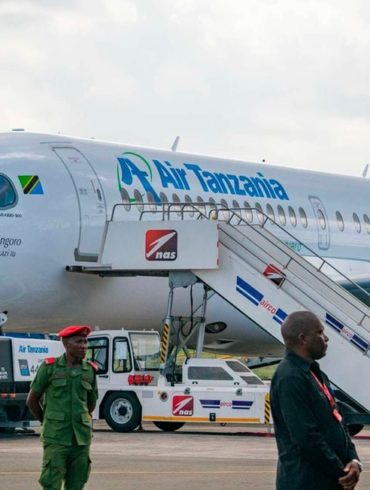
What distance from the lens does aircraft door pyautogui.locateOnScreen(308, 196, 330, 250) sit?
31.0 metres

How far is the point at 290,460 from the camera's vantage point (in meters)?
8.68

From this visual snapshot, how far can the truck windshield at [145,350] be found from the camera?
26312mm

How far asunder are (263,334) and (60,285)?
21.4ft

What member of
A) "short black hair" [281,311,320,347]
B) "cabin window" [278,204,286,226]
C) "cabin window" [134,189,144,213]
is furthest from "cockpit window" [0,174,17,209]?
"short black hair" [281,311,320,347]

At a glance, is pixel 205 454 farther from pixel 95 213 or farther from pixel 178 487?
pixel 95 213

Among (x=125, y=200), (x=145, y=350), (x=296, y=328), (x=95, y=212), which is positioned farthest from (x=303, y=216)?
(x=296, y=328)

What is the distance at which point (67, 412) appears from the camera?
11086 mm

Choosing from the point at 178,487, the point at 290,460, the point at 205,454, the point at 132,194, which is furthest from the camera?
the point at 132,194

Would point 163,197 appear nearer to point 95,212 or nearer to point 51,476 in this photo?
point 95,212

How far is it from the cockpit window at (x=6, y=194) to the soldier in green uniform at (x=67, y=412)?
13.5 metres

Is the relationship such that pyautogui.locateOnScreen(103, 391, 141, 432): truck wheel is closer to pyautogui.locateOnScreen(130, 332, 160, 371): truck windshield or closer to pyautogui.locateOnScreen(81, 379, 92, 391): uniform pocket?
pyautogui.locateOnScreen(130, 332, 160, 371): truck windshield

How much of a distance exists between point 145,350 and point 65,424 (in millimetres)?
15504

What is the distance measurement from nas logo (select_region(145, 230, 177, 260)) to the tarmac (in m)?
3.02

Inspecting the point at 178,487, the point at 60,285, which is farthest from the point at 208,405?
the point at 178,487
